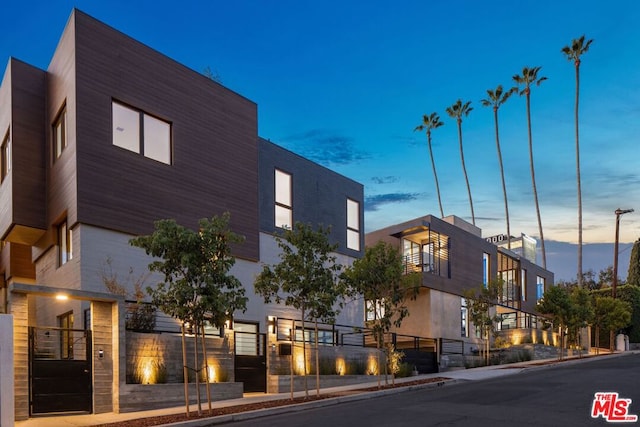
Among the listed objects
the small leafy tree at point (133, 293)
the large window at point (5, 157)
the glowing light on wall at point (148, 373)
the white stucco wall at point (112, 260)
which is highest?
the large window at point (5, 157)

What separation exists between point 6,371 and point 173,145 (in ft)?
36.5

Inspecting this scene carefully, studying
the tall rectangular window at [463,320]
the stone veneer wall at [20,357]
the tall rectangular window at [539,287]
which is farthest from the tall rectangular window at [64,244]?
the tall rectangular window at [539,287]

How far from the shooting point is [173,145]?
76.3ft

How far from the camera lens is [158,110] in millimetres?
22875

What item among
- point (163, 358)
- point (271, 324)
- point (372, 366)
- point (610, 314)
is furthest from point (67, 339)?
point (610, 314)

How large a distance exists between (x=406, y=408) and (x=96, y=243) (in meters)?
10.7

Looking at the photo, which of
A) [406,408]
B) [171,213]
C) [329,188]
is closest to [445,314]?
[329,188]

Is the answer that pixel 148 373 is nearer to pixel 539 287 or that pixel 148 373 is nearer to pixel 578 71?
pixel 539 287

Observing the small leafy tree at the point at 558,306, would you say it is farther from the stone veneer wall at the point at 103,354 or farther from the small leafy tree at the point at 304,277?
the stone veneer wall at the point at 103,354

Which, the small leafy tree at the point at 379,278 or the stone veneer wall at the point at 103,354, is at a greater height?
the small leafy tree at the point at 379,278

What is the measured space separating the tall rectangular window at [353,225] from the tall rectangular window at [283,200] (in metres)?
4.66

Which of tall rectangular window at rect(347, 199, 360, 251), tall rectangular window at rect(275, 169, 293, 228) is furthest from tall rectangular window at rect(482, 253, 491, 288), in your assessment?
tall rectangular window at rect(275, 169, 293, 228)

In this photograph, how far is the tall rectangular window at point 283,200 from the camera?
28.1 m

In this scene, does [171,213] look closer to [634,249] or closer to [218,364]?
[218,364]
